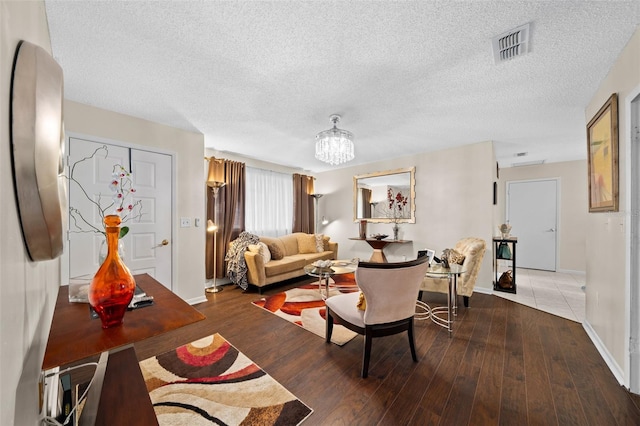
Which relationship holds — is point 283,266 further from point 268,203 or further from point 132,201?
point 132,201

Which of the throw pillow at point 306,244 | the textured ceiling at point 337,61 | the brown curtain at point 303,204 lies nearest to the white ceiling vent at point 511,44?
the textured ceiling at point 337,61

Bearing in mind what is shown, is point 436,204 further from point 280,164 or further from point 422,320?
point 280,164

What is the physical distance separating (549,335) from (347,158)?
2761 millimetres

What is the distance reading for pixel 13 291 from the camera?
57 cm

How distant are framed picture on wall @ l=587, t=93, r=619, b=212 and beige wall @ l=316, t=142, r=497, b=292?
136cm

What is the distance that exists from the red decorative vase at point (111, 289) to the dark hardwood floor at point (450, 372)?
1.24m

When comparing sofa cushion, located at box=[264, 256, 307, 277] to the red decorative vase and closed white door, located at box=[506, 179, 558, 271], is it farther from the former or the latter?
closed white door, located at box=[506, 179, 558, 271]

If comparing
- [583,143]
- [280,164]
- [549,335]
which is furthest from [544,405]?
[280,164]

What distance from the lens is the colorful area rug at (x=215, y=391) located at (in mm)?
1497

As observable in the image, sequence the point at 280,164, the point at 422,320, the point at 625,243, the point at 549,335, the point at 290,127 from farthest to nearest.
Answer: the point at 280,164
the point at 290,127
the point at 422,320
the point at 549,335
the point at 625,243

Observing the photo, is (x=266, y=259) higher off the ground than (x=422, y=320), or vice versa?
(x=266, y=259)

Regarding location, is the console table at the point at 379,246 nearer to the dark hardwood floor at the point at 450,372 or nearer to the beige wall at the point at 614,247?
the dark hardwood floor at the point at 450,372

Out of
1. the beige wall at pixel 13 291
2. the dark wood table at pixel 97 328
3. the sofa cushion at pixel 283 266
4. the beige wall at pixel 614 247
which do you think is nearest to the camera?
the beige wall at pixel 13 291

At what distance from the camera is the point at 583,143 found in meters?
3.89
